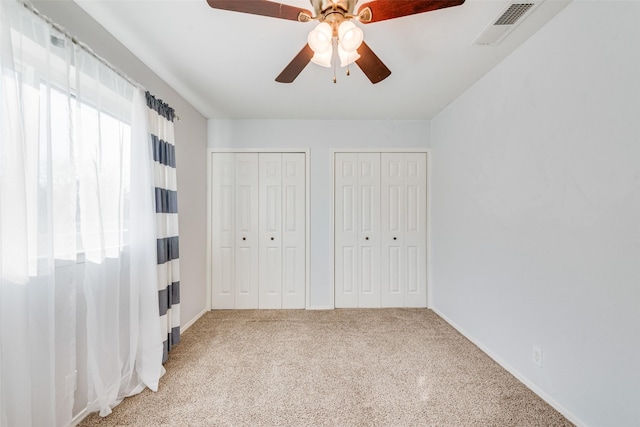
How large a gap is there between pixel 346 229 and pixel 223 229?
1.57 metres

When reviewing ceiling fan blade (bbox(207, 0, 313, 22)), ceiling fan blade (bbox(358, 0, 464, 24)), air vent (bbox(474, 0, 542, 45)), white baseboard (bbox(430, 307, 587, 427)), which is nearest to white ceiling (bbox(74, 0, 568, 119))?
air vent (bbox(474, 0, 542, 45))

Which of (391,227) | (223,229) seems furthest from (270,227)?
(391,227)

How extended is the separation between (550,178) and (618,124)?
0.43m

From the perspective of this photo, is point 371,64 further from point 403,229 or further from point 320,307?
point 320,307

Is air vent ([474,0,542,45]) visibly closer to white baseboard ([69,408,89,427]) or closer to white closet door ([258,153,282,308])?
white closet door ([258,153,282,308])

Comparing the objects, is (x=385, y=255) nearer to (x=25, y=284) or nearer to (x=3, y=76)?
(x=25, y=284)

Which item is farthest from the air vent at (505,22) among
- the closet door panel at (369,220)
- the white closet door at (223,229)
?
the white closet door at (223,229)

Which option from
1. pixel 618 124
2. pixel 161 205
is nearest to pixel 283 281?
pixel 161 205

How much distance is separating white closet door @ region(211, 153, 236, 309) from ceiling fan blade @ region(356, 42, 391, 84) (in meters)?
2.28

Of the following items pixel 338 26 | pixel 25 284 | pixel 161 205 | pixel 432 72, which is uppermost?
pixel 432 72

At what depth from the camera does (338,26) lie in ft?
4.37

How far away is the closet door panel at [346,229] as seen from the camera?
3.46m

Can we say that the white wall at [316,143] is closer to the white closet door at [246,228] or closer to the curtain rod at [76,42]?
the white closet door at [246,228]

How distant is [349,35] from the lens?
1250 millimetres
